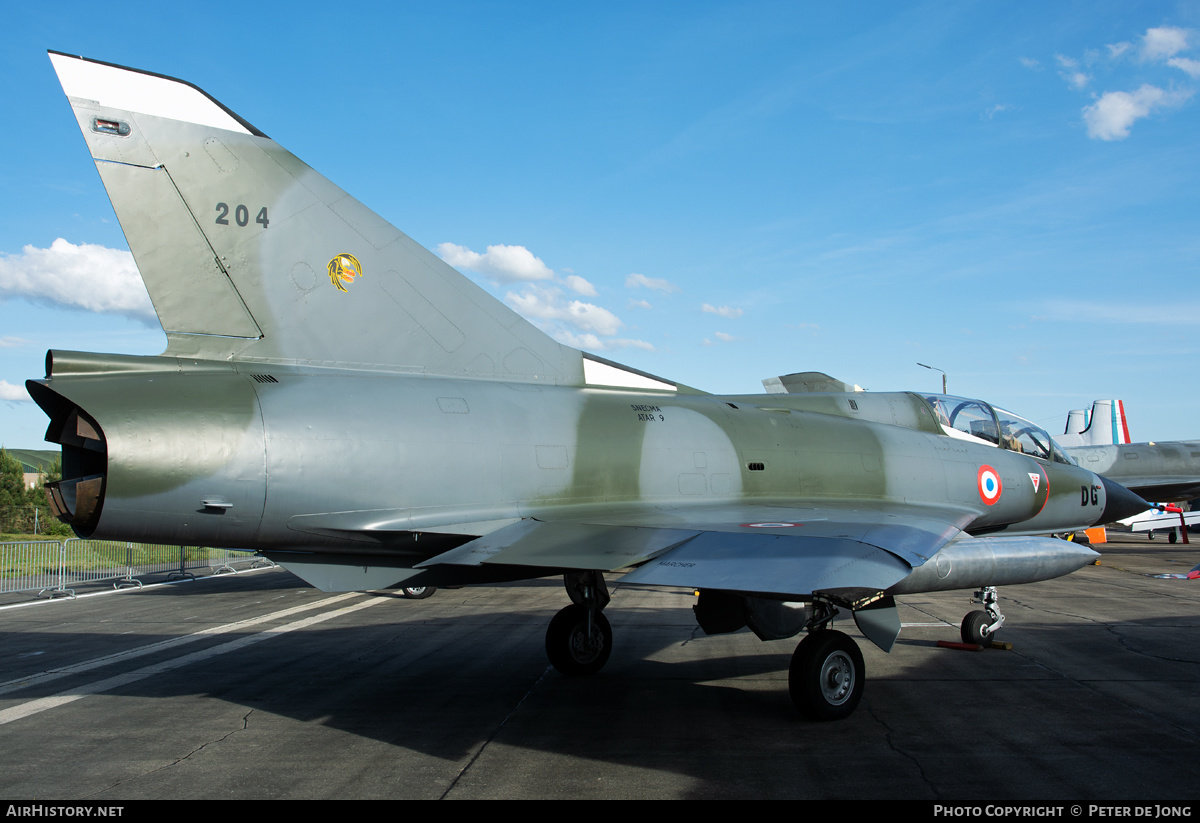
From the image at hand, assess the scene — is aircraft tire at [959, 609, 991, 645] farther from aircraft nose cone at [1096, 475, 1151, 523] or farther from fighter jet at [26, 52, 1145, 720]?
aircraft nose cone at [1096, 475, 1151, 523]

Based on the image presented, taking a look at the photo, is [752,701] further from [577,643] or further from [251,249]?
[251,249]

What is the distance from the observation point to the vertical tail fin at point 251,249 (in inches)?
246

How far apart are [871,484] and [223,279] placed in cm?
680

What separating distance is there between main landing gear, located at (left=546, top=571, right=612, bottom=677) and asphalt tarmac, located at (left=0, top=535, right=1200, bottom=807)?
0.27 metres

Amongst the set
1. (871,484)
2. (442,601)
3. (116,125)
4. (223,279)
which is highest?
(116,125)

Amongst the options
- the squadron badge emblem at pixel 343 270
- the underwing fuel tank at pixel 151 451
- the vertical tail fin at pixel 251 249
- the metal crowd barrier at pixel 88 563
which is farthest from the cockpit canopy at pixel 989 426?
the metal crowd barrier at pixel 88 563

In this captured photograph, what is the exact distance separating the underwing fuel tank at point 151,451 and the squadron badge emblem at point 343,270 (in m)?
1.44

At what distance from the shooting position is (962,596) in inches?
615

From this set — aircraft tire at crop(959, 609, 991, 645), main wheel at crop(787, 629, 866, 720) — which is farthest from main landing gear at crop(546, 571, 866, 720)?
aircraft tire at crop(959, 609, 991, 645)

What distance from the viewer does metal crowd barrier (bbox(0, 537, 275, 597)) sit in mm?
17422

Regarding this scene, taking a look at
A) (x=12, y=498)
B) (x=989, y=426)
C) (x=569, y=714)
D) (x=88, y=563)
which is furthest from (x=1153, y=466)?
(x=12, y=498)
